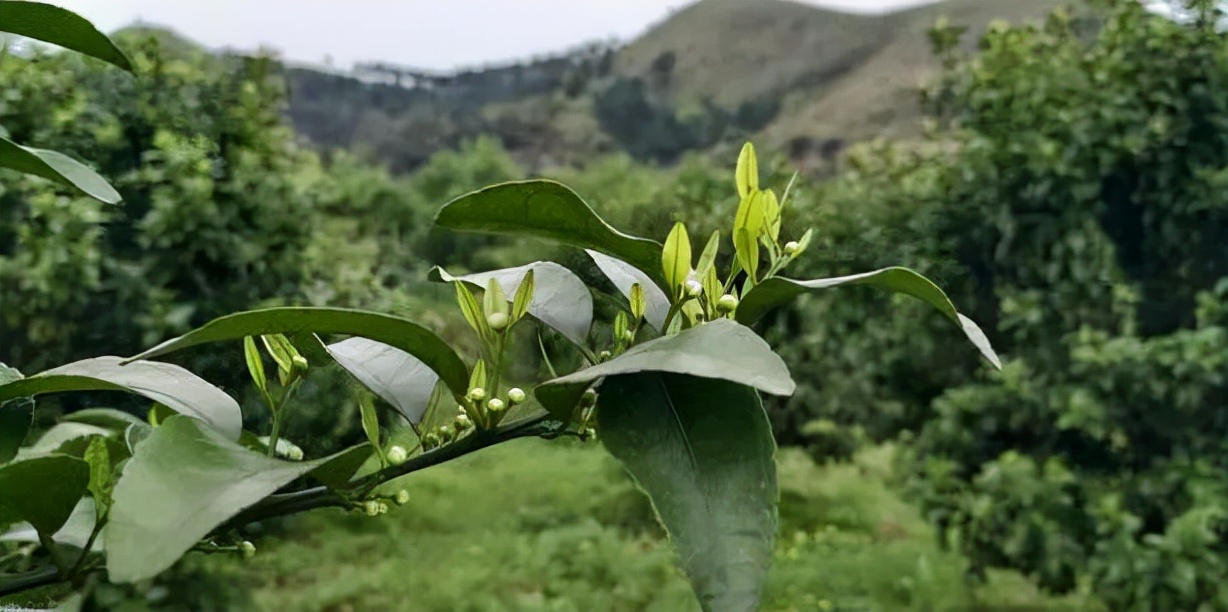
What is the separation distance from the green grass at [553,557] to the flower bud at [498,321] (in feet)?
2.23

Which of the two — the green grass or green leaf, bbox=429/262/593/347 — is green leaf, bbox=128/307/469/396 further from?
the green grass

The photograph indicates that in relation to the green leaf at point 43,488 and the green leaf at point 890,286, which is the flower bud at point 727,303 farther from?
the green leaf at point 43,488

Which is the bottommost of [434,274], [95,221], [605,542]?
[605,542]

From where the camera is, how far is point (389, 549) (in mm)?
1047

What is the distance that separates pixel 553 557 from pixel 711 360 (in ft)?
3.15

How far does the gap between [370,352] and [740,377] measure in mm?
144

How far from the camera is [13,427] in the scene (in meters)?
0.31

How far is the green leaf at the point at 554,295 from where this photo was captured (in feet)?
0.87

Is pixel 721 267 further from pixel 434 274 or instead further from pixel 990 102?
pixel 990 102

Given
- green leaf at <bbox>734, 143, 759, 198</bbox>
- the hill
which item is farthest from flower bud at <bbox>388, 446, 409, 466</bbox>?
the hill

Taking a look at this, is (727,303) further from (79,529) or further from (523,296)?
(79,529)

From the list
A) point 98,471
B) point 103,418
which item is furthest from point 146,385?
point 103,418

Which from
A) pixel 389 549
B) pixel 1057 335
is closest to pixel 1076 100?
pixel 1057 335

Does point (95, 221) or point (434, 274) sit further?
point (95, 221)
